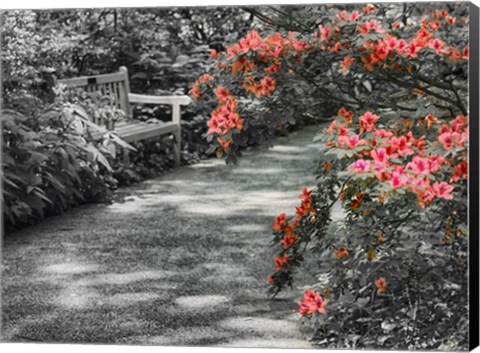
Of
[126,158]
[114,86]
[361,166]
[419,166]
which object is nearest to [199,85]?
[361,166]

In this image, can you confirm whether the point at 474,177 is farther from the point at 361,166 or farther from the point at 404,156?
the point at 361,166

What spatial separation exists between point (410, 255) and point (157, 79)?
3.21 metres

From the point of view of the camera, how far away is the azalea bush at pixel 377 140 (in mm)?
3006

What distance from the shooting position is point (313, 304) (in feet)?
10.8

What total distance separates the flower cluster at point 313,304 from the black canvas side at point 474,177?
46cm

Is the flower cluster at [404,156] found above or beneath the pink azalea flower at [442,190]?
above

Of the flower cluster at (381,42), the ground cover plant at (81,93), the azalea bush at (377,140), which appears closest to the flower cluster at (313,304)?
the azalea bush at (377,140)

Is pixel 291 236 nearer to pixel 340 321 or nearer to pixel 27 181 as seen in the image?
pixel 340 321

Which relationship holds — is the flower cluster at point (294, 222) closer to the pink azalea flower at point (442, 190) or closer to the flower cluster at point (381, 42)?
the flower cluster at point (381, 42)

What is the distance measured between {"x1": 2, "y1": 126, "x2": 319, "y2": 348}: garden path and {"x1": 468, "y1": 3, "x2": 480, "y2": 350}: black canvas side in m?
0.68

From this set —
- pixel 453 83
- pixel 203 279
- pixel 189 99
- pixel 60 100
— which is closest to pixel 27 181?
pixel 60 100

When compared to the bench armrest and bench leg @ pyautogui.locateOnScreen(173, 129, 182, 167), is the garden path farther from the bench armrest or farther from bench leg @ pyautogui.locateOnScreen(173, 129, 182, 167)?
the bench armrest

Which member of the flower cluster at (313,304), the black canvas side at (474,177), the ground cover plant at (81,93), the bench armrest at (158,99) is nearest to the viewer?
the black canvas side at (474,177)

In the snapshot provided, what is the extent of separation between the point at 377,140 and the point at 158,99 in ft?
9.62
